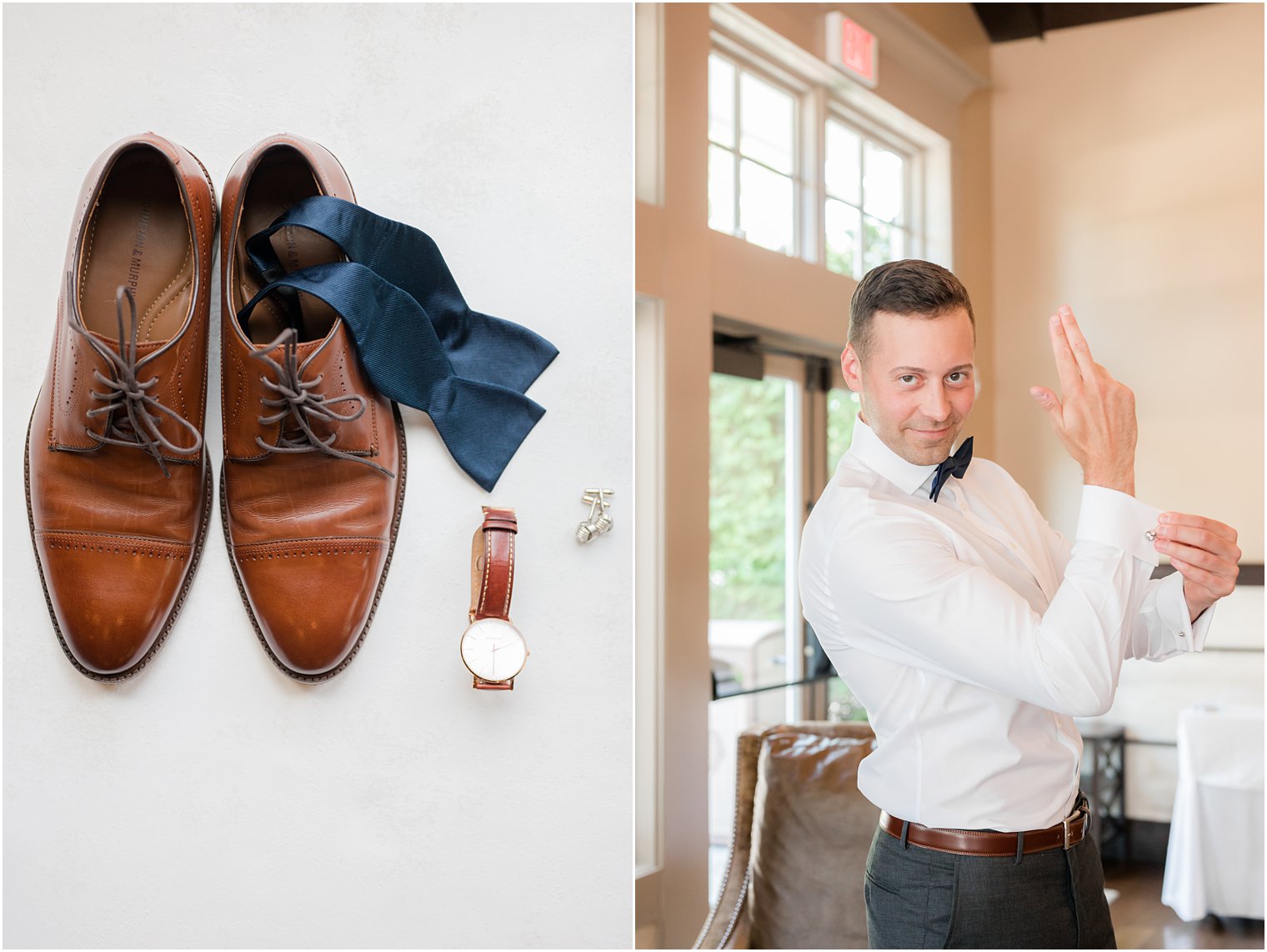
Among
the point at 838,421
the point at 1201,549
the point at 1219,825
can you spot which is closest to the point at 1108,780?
the point at 1219,825

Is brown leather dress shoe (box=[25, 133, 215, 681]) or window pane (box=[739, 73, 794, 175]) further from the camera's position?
window pane (box=[739, 73, 794, 175])

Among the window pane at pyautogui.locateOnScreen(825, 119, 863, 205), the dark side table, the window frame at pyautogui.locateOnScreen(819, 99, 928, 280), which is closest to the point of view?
the window frame at pyautogui.locateOnScreen(819, 99, 928, 280)

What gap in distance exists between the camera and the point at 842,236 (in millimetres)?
3852

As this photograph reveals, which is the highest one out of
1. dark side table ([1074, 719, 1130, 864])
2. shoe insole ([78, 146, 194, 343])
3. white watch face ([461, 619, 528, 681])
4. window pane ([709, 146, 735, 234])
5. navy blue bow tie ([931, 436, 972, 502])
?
window pane ([709, 146, 735, 234])

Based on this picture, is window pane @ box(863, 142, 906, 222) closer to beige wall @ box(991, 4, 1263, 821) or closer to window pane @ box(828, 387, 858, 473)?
window pane @ box(828, 387, 858, 473)

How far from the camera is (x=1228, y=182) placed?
15.1 ft

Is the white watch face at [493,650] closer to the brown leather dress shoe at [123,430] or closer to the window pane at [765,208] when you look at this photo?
the brown leather dress shoe at [123,430]

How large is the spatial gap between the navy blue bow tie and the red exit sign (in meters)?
2.72

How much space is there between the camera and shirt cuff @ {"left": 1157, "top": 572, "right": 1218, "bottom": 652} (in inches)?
44.3

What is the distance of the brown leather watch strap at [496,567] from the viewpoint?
115 cm

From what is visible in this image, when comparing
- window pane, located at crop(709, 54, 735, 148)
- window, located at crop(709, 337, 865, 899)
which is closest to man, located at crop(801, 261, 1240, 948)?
window, located at crop(709, 337, 865, 899)

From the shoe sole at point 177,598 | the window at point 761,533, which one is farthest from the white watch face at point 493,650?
the window at point 761,533

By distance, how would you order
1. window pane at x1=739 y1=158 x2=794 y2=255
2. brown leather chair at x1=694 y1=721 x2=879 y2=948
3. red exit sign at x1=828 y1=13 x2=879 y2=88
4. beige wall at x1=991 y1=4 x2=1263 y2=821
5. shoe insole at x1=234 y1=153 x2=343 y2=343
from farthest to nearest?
beige wall at x1=991 y1=4 x2=1263 y2=821, red exit sign at x1=828 y1=13 x2=879 y2=88, window pane at x1=739 y1=158 x2=794 y2=255, brown leather chair at x1=694 y1=721 x2=879 y2=948, shoe insole at x1=234 y1=153 x2=343 y2=343

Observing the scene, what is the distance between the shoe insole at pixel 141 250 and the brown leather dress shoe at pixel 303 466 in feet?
0.21
